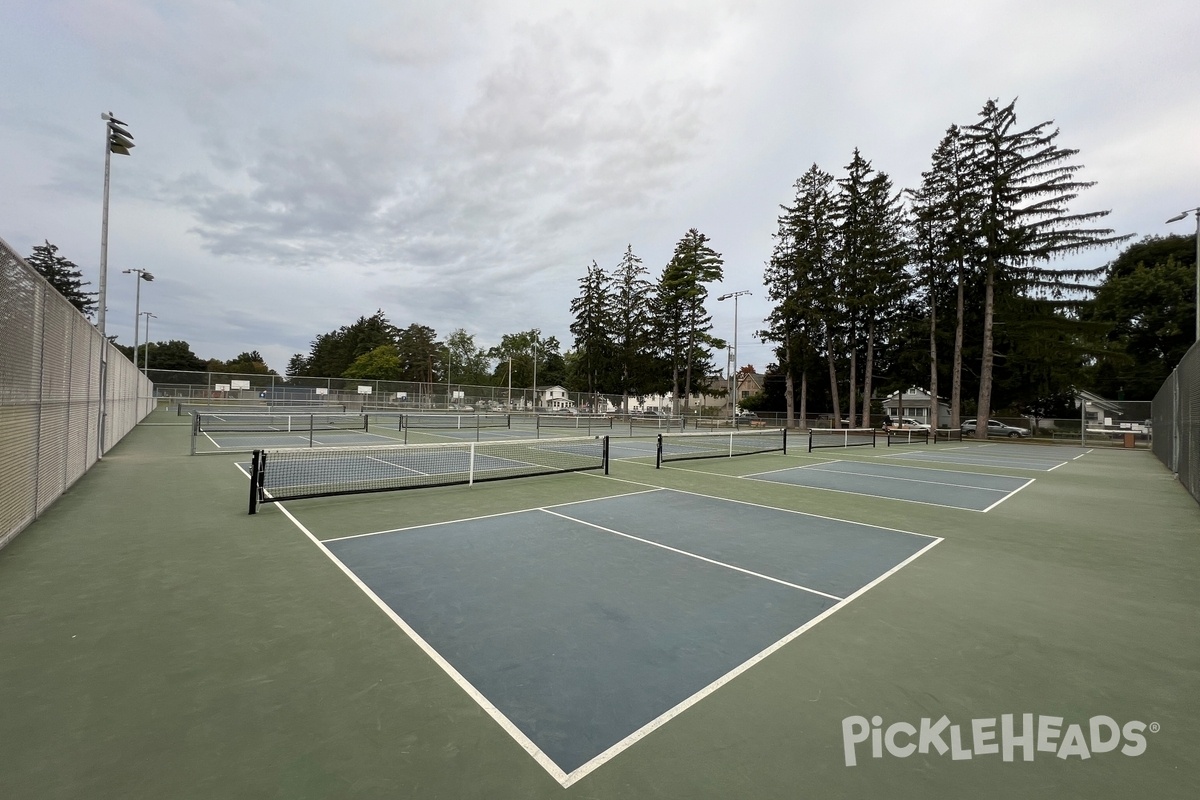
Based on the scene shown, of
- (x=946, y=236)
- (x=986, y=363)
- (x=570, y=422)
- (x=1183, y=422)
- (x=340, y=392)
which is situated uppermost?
(x=946, y=236)

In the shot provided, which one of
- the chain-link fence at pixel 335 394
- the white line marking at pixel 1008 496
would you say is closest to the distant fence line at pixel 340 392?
the chain-link fence at pixel 335 394

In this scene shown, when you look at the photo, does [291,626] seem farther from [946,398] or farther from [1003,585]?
[946,398]

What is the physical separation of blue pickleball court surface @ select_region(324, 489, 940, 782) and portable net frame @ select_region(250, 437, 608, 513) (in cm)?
289

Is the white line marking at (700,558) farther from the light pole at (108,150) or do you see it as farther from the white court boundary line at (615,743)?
the light pole at (108,150)

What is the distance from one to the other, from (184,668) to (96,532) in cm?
498

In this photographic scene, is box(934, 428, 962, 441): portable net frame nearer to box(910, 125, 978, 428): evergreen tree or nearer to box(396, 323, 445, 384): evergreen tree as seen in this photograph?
box(910, 125, 978, 428): evergreen tree

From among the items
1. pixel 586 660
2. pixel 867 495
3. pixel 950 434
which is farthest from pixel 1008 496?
pixel 950 434

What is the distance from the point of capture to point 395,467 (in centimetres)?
1350

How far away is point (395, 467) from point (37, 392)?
7.42 m

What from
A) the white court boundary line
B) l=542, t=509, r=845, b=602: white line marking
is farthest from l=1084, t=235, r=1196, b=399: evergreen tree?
the white court boundary line

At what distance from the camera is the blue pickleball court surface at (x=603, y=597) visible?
10.2ft

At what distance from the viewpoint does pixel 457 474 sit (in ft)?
40.6

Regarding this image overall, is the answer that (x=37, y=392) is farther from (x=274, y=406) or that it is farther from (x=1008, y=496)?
(x=274, y=406)

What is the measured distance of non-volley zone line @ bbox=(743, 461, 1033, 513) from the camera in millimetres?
10797
